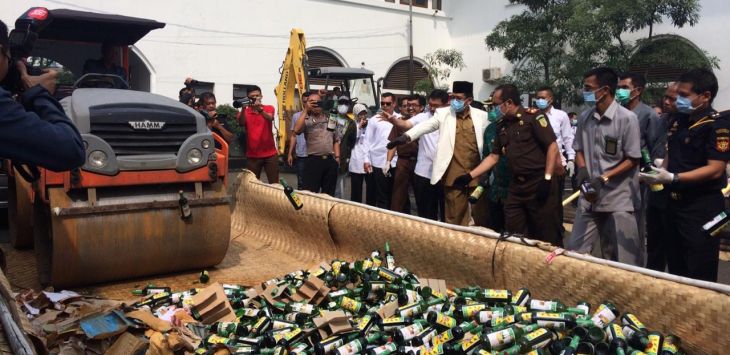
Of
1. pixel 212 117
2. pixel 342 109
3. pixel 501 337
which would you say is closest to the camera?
pixel 501 337

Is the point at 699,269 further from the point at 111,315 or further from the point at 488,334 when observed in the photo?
the point at 111,315

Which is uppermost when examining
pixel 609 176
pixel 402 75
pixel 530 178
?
pixel 402 75

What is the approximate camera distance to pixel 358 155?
29.0 feet

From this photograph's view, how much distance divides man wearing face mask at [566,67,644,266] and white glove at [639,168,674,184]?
0.30m

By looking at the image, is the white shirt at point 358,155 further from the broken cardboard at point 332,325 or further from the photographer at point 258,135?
the broken cardboard at point 332,325

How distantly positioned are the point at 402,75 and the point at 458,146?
21.1 meters

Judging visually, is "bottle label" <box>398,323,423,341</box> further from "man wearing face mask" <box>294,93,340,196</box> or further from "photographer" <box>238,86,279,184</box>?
"photographer" <box>238,86,279,184</box>

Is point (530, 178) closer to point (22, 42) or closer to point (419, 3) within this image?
point (22, 42)

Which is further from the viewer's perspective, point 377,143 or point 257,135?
point 377,143

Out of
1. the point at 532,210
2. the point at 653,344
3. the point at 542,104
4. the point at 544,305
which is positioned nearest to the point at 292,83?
the point at 542,104

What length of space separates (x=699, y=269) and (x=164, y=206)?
3.66 m

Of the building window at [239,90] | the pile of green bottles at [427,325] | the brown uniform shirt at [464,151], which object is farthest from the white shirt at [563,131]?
the building window at [239,90]

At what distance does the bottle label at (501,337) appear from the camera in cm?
313

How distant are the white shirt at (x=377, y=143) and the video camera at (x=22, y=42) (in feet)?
14.9
